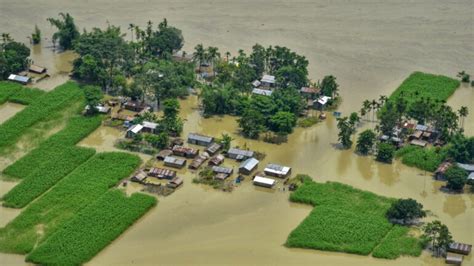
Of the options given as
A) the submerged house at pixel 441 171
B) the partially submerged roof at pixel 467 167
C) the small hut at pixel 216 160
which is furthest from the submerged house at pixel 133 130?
the partially submerged roof at pixel 467 167

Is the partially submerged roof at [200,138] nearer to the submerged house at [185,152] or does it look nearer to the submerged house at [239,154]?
the submerged house at [185,152]

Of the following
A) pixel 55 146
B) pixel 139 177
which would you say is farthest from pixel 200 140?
pixel 55 146

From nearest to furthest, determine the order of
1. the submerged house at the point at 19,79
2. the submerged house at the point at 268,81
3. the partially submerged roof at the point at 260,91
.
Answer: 1. the partially submerged roof at the point at 260,91
2. the submerged house at the point at 268,81
3. the submerged house at the point at 19,79

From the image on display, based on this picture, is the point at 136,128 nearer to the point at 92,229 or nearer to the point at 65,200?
the point at 65,200

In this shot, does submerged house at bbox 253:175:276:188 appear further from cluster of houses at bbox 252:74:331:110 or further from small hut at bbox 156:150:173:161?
cluster of houses at bbox 252:74:331:110

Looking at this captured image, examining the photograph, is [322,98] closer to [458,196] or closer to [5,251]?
[458,196]

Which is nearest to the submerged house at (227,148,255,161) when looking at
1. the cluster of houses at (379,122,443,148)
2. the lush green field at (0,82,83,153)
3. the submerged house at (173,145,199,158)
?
the submerged house at (173,145,199,158)

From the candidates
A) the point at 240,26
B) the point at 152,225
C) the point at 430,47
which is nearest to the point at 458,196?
the point at 152,225
